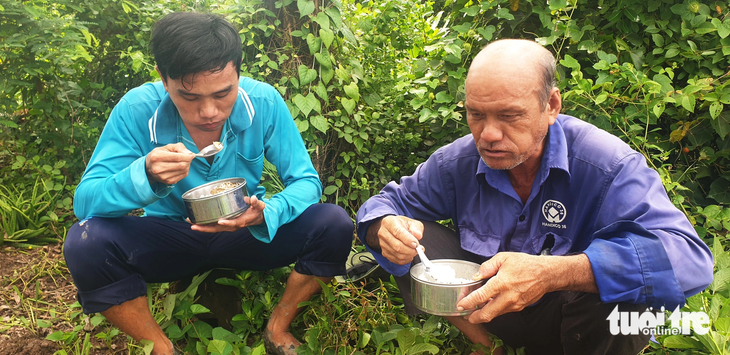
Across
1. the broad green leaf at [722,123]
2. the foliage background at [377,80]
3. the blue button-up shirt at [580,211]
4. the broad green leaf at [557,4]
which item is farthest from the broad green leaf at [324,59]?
the broad green leaf at [722,123]

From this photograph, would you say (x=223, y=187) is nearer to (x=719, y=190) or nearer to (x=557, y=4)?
(x=557, y=4)

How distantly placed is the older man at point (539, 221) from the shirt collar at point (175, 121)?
78cm

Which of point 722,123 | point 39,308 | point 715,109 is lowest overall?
point 39,308

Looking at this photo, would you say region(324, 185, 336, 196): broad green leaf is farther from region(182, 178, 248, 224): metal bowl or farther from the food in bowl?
region(182, 178, 248, 224): metal bowl

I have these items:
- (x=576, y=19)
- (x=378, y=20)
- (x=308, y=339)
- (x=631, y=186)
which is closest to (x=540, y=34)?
(x=576, y=19)

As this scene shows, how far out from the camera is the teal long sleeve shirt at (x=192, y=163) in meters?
2.04

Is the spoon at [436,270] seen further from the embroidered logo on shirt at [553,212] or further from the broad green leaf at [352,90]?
the broad green leaf at [352,90]

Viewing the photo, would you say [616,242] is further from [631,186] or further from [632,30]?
[632,30]

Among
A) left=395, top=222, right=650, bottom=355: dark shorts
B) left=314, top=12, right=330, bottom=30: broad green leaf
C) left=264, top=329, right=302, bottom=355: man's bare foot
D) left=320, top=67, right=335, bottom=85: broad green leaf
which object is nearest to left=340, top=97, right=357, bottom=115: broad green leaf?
left=320, top=67, right=335, bottom=85: broad green leaf

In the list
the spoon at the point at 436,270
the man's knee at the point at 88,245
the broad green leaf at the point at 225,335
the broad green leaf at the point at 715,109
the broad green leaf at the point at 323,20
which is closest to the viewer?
the spoon at the point at 436,270

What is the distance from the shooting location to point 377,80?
388 centimetres

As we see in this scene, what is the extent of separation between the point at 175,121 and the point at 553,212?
1.78 m

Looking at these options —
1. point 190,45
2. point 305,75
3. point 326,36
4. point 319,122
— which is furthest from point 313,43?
point 190,45

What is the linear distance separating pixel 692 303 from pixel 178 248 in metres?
2.37
